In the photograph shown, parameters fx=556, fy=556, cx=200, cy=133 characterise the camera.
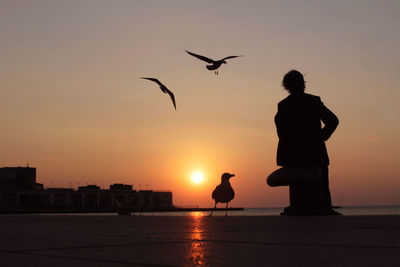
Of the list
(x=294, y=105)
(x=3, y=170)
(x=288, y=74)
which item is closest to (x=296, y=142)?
(x=294, y=105)

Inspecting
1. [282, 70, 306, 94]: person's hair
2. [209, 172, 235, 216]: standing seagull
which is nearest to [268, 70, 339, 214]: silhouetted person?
[282, 70, 306, 94]: person's hair

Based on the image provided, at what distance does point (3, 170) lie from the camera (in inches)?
7431

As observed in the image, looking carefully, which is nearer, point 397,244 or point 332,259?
point 332,259

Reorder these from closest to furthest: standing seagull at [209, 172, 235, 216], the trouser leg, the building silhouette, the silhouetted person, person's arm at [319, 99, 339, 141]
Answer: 1. the silhouetted person
2. person's arm at [319, 99, 339, 141]
3. the trouser leg
4. standing seagull at [209, 172, 235, 216]
5. the building silhouette

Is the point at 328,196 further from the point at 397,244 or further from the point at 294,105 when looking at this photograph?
the point at 397,244

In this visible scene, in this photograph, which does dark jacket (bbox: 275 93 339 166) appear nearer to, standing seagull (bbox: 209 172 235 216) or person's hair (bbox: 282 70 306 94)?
person's hair (bbox: 282 70 306 94)

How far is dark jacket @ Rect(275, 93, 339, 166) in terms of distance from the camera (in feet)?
35.9

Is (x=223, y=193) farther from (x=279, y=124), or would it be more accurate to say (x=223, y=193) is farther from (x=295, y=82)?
(x=295, y=82)

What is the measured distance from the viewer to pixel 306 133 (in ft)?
36.0

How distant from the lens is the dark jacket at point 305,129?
10.9 m

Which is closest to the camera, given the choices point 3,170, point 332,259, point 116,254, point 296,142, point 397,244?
point 332,259

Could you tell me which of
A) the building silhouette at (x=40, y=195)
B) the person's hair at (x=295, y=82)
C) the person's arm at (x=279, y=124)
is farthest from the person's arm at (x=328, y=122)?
the building silhouette at (x=40, y=195)

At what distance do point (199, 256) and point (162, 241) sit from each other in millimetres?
1221

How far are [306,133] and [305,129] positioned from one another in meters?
0.08
